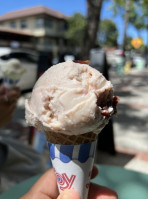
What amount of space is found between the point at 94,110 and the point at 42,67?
219 centimetres

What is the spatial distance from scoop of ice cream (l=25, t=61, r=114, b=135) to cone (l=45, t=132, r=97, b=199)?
68mm

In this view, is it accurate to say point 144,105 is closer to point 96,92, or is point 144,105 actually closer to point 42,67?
point 42,67

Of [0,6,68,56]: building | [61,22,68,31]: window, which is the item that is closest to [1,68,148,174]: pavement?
[0,6,68,56]: building

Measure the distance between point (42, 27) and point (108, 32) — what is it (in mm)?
12749

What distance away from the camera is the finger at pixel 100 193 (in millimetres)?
1027

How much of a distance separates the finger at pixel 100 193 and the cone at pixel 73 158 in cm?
7

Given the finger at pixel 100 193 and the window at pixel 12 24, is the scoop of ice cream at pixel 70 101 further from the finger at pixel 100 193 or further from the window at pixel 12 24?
the window at pixel 12 24

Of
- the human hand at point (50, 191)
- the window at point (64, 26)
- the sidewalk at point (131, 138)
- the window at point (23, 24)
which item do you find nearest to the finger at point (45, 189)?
the human hand at point (50, 191)

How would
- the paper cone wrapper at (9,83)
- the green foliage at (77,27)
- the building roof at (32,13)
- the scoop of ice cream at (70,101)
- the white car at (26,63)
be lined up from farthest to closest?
the building roof at (32,13) → the green foliage at (77,27) → the white car at (26,63) → the paper cone wrapper at (9,83) → the scoop of ice cream at (70,101)

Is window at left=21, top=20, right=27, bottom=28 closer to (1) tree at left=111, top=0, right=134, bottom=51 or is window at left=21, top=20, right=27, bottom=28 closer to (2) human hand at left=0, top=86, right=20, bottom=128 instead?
(1) tree at left=111, top=0, right=134, bottom=51

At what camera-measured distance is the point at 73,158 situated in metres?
0.96

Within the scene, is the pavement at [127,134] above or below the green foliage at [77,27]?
below

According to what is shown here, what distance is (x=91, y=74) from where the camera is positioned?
0.99 meters

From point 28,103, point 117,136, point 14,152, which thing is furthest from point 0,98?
point 117,136
